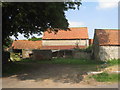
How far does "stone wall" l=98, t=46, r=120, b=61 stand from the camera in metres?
31.4

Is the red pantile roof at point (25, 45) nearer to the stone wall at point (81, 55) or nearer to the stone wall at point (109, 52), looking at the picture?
the stone wall at point (81, 55)

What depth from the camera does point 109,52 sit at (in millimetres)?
31484

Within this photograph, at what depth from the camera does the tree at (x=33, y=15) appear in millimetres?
16406

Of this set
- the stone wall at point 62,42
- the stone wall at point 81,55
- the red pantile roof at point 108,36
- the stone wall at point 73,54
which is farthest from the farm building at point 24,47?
the red pantile roof at point 108,36

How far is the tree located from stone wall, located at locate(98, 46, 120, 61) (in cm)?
1294

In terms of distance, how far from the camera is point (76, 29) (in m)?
55.7

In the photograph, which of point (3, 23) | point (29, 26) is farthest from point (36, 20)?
point (3, 23)

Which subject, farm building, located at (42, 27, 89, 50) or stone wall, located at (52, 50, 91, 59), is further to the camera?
farm building, located at (42, 27, 89, 50)

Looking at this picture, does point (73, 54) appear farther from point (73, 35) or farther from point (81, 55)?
point (73, 35)

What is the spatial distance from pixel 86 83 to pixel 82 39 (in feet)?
128

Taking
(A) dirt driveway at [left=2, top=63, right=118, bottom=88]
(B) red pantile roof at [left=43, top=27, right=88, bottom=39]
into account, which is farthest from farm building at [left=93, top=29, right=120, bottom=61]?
(B) red pantile roof at [left=43, top=27, right=88, bottom=39]

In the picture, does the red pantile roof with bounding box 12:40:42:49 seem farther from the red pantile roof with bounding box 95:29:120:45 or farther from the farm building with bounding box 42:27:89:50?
the red pantile roof with bounding box 95:29:120:45

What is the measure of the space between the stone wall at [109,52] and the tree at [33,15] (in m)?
12.9

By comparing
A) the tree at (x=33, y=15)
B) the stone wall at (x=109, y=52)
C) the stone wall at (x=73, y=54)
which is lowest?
the stone wall at (x=73, y=54)
